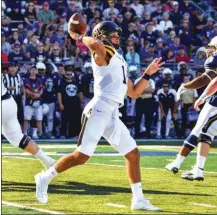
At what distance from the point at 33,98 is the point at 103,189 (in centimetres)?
922

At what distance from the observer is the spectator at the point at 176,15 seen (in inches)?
902

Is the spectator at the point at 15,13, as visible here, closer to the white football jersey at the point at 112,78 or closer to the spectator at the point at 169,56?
the spectator at the point at 169,56

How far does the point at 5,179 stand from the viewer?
10.2m

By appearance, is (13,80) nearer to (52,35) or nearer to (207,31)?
(52,35)

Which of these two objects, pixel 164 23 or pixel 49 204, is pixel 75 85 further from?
pixel 49 204

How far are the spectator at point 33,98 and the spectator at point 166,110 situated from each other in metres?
2.70

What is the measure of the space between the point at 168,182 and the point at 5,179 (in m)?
1.94

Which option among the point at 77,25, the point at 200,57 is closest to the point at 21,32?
the point at 200,57

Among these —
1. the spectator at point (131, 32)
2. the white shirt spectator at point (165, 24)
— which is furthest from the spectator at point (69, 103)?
the white shirt spectator at point (165, 24)

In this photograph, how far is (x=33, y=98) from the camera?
722 inches

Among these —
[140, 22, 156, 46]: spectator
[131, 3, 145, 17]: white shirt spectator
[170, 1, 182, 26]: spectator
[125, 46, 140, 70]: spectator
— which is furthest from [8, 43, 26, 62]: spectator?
[170, 1, 182, 26]: spectator

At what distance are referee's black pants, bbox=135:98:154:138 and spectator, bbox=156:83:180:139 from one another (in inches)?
9.0

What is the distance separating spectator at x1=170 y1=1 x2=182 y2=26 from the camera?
22922 millimetres

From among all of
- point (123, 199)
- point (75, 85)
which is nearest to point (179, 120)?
point (75, 85)
